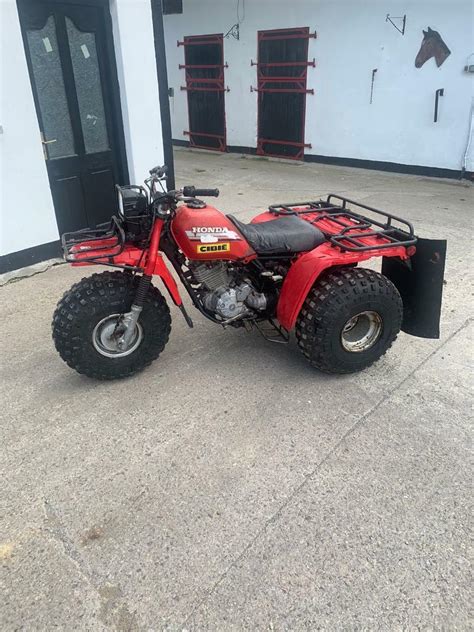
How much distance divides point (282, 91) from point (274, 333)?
328 inches

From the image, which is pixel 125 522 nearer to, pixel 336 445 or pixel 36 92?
pixel 336 445

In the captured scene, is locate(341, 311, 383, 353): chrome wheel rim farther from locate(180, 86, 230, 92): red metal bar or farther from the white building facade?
locate(180, 86, 230, 92): red metal bar

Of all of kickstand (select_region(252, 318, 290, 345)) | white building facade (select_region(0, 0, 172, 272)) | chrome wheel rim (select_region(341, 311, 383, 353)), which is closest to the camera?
chrome wheel rim (select_region(341, 311, 383, 353))

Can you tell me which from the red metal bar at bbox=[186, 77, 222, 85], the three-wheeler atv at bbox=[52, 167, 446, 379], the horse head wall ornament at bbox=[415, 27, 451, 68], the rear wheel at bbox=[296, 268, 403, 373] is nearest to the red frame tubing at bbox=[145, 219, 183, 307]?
the three-wheeler atv at bbox=[52, 167, 446, 379]

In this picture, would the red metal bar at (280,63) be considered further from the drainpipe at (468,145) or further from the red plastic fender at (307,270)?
the red plastic fender at (307,270)

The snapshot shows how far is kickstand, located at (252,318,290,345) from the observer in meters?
3.35

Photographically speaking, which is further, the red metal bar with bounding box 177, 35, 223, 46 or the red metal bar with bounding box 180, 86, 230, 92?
the red metal bar with bounding box 180, 86, 230, 92

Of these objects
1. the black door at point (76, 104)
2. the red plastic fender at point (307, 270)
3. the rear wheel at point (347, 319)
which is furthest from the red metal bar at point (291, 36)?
the rear wheel at point (347, 319)

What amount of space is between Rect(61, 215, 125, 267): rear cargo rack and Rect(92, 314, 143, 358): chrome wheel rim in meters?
0.37

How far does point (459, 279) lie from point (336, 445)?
9.17 ft

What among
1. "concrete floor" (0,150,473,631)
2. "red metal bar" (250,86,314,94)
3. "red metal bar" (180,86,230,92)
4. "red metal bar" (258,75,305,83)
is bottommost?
"concrete floor" (0,150,473,631)

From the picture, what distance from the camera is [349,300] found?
9.69 feet

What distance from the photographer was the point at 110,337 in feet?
9.83

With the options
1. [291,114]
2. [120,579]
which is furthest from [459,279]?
[291,114]
